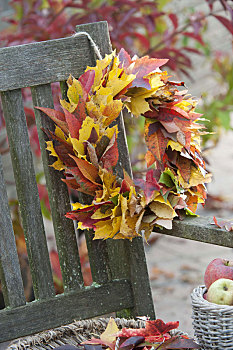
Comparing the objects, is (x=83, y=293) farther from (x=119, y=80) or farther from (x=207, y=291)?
(x=119, y=80)

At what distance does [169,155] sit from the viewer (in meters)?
1.30

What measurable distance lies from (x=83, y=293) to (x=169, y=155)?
Answer: 41 centimetres

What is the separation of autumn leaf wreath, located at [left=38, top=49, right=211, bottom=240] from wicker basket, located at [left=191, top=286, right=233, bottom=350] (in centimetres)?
20

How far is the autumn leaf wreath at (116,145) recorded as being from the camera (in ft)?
3.99

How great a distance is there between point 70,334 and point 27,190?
0.37 m

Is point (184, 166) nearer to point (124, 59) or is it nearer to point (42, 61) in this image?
point (124, 59)

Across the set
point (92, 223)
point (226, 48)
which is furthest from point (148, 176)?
point (226, 48)

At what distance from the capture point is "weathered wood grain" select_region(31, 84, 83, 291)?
1298 millimetres

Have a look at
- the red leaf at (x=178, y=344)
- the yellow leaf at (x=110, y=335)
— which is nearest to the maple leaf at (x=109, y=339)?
the yellow leaf at (x=110, y=335)

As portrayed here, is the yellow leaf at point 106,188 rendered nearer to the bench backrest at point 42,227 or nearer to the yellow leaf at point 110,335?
the bench backrest at point 42,227

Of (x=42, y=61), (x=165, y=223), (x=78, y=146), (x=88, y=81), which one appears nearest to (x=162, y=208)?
(x=165, y=223)

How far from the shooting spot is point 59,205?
52.4 inches

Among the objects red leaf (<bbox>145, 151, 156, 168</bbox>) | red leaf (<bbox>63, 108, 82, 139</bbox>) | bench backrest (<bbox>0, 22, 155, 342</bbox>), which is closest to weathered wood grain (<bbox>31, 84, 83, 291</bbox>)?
bench backrest (<bbox>0, 22, 155, 342</bbox>)

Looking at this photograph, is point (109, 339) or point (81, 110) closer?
point (109, 339)
